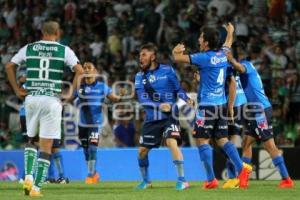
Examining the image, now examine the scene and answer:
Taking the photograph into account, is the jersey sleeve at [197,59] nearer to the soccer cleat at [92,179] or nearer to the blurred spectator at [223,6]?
the soccer cleat at [92,179]

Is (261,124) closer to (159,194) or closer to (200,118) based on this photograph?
(200,118)

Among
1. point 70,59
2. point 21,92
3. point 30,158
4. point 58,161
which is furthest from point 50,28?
point 58,161

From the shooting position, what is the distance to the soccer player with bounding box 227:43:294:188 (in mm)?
14281

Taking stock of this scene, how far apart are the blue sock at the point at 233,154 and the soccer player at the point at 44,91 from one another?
9.38 feet

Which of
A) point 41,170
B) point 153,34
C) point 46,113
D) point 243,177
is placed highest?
point 153,34

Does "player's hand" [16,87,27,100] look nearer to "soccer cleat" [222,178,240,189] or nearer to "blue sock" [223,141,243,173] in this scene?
"blue sock" [223,141,243,173]

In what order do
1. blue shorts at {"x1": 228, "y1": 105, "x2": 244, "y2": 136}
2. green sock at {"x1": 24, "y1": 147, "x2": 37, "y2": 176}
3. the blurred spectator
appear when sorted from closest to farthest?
green sock at {"x1": 24, "y1": 147, "x2": 37, "y2": 176}, blue shorts at {"x1": 228, "y1": 105, "x2": 244, "y2": 136}, the blurred spectator

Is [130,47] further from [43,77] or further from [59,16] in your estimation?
[43,77]

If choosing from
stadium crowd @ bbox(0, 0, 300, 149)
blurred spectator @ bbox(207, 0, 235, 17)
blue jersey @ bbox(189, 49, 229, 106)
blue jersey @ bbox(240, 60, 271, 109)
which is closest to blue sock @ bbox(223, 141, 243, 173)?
blue jersey @ bbox(189, 49, 229, 106)

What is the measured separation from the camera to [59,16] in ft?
89.9

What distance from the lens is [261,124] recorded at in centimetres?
1441

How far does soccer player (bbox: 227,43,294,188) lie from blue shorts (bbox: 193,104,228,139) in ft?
2.30

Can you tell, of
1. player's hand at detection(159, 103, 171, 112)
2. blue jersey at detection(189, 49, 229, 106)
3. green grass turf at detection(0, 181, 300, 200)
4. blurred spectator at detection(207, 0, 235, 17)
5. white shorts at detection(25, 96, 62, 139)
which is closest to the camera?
green grass turf at detection(0, 181, 300, 200)

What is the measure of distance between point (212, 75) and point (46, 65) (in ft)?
8.99
